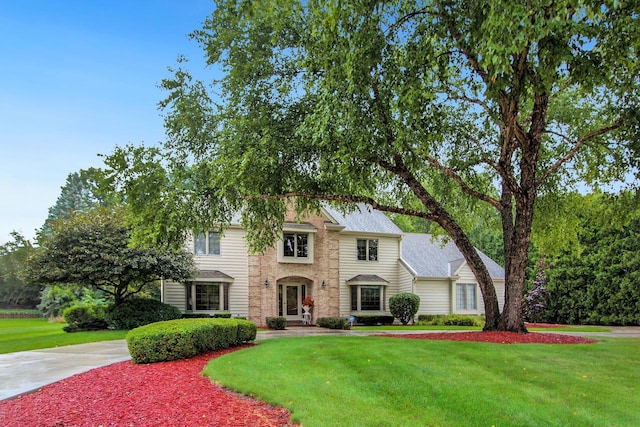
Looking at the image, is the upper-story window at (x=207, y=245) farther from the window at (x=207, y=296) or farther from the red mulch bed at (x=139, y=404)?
the red mulch bed at (x=139, y=404)

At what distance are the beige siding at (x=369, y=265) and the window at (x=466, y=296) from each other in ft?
12.0

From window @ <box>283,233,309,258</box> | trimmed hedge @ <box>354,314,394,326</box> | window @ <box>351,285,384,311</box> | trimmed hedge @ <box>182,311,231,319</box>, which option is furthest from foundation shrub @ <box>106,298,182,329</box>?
window @ <box>351,285,384,311</box>

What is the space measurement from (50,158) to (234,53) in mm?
10196

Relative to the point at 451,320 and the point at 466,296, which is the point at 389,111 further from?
the point at 466,296

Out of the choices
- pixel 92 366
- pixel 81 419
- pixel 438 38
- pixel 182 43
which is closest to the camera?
pixel 81 419

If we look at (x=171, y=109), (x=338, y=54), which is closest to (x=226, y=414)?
(x=338, y=54)

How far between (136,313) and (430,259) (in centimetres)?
→ 1699

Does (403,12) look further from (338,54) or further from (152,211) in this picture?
(152,211)

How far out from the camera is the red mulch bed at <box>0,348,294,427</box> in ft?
21.7

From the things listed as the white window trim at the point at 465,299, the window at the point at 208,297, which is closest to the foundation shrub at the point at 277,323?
the window at the point at 208,297

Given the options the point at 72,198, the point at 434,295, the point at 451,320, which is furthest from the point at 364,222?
the point at 72,198

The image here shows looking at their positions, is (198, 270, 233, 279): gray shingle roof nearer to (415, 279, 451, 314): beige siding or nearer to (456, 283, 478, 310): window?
(415, 279, 451, 314): beige siding

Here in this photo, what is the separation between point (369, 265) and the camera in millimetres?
28047

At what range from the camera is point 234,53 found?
537 inches
